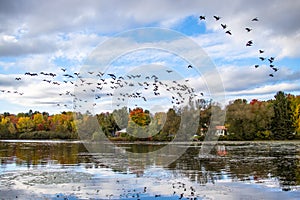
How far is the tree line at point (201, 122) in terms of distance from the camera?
7738 cm

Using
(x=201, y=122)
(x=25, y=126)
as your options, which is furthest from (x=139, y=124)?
(x=25, y=126)

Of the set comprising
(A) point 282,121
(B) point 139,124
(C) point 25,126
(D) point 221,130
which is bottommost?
(D) point 221,130

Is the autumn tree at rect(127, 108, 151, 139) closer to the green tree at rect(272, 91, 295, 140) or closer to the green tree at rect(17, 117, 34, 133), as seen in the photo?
the green tree at rect(272, 91, 295, 140)

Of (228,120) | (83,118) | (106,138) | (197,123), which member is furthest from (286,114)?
(83,118)

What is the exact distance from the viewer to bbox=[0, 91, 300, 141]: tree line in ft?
254

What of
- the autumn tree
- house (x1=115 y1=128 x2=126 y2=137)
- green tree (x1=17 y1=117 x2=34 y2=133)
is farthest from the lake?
green tree (x1=17 y1=117 x2=34 y2=133)

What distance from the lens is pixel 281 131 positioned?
77312 millimetres

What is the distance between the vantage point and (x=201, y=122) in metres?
83.7

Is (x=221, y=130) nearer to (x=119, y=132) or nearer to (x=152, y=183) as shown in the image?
(x=119, y=132)

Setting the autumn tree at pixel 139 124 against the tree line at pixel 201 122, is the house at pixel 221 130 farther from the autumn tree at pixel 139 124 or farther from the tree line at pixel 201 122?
the autumn tree at pixel 139 124

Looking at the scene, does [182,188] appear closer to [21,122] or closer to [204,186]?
[204,186]

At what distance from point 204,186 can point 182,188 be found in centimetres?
113

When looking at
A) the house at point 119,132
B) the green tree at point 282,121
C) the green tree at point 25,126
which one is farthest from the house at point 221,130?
the green tree at point 25,126

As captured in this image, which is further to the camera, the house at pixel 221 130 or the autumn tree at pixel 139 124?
the house at pixel 221 130
